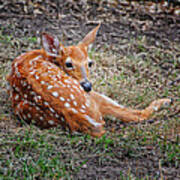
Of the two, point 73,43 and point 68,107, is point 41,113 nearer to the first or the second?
point 68,107

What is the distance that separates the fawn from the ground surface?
5.5 inches

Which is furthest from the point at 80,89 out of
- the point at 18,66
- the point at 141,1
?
the point at 141,1

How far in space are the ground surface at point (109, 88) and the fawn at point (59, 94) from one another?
14cm

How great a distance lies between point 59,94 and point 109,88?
5.06 ft

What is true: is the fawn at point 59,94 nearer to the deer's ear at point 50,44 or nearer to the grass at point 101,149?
the deer's ear at point 50,44

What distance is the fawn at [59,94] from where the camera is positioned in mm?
3994

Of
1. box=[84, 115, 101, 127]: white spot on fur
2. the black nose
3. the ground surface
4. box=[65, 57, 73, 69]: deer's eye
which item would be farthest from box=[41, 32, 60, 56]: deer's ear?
box=[84, 115, 101, 127]: white spot on fur

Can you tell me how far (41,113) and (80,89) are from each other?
1.86 ft

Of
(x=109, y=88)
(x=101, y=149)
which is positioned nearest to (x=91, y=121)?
(x=101, y=149)

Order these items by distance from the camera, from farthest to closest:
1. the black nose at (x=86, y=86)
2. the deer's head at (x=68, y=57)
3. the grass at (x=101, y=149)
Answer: the deer's head at (x=68, y=57)
the black nose at (x=86, y=86)
the grass at (x=101, y=149)

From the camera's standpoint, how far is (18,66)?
446 centimetres

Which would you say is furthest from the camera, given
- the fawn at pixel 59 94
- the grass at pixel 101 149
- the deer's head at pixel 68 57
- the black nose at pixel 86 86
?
the deer's head at pixel 68 57

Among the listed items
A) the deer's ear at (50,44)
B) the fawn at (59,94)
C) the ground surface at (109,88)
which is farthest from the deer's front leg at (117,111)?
the deer's ear at (50,44)

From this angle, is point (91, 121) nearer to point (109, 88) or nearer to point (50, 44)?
point (50, 44)
